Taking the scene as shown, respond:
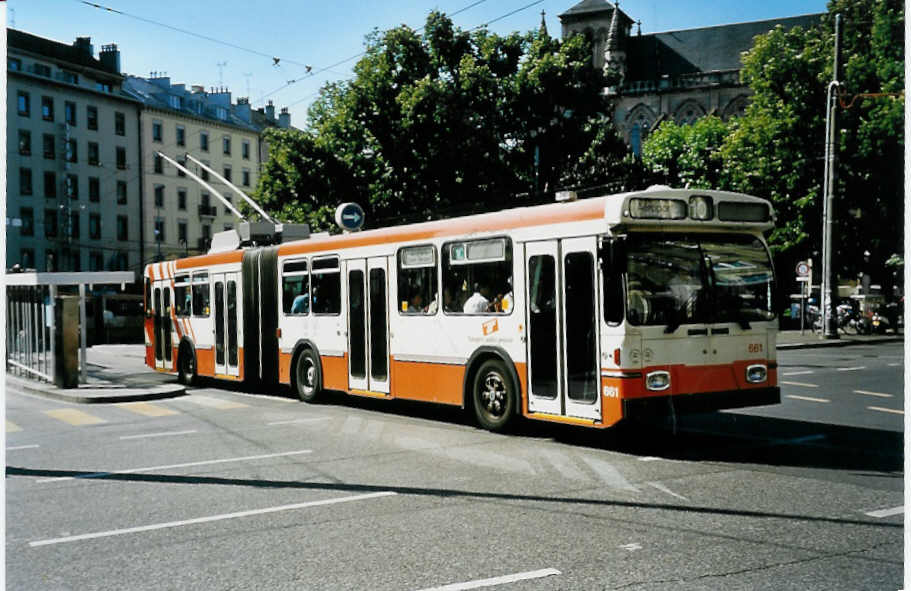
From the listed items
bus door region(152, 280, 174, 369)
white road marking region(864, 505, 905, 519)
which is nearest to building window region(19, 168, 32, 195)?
white road marking region(864, 505, 905, 519)

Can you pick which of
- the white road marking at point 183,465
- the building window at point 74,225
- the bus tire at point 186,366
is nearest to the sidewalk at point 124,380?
the bus tire at point 186,366

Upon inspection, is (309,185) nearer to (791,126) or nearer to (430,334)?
(791,126)

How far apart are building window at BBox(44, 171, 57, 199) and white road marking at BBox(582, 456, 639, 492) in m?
7.36

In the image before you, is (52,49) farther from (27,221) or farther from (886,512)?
(886,512)

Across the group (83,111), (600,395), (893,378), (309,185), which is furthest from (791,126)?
(600,395)

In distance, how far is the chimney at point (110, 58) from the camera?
8.38m

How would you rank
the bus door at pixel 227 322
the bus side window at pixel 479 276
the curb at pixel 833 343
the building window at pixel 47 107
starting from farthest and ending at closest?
the curb at pixel 833 343, the bus door at pixel 227 322, the bus side window at pixel 479 276, the building window at pixel 47 107

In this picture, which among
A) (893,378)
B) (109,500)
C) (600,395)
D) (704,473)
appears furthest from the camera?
(893,378)

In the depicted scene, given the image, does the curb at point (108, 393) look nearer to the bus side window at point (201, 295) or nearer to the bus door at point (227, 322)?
the bus door at point (227, 322)

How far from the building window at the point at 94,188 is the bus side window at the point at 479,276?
14.8ft

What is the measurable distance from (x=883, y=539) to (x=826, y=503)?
1.05 m

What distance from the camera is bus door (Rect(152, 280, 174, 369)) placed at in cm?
2119

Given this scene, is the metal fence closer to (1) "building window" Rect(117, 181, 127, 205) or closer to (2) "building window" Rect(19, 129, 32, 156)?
(1) "building window" Rect(117, 181, 127, 205)

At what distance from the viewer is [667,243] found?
9.75m
